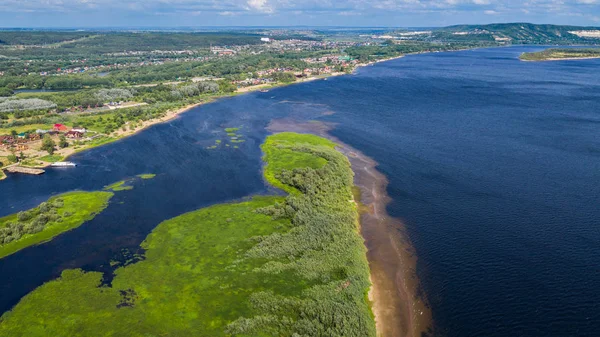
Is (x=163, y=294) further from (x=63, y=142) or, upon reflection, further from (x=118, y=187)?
(x=63, y=142)

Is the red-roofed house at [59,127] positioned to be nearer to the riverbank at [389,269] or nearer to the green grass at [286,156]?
the green grass at [286,156]

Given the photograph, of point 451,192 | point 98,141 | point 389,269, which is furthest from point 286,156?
point 98,141

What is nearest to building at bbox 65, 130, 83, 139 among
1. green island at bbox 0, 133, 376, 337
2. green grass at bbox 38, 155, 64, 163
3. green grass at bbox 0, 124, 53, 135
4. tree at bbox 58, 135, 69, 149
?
tree at bbox 58, 135, 69, 149

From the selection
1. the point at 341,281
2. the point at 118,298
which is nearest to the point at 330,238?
the point at 341,281

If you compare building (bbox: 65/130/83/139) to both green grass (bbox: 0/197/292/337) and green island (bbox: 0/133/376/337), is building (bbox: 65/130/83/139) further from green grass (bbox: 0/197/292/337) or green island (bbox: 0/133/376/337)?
green grass (bbox: 0/197/292/337)

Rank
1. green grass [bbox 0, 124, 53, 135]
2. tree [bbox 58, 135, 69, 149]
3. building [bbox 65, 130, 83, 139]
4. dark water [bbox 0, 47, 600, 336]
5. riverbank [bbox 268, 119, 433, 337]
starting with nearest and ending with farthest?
riverbank [bbox 268, 119, 433, 337] < dark water [bbox 0, 47, 600, 336] < tree [bbox 58, 135, 69, 149] < building [bbox 65, 130, 83, 139] < green grass [bbox 0, 124, 53, 135]

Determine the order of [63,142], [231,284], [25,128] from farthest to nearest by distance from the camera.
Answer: [25,128], [63,142], [231,284]

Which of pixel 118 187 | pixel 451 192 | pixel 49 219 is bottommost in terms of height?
pixel 49 219
